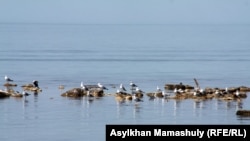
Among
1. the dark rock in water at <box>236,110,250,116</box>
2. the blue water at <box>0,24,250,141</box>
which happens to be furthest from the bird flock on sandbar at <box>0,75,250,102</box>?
the dark rock in water at <box>236,110,250,116</box>

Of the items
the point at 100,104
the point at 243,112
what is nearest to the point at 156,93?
the point at 100,104

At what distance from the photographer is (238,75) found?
85.0m

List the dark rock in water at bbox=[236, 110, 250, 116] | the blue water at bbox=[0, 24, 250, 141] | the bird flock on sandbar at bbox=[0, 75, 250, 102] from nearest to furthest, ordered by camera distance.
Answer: the blue water at bbox=[0, 24, 250, 141] → the dark rock in water at bbox=[236, 110, 250, 116] → the bird flock on sandbar at bbox=[0, 75, 250, 102]

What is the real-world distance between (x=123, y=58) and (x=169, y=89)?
51.6 meters

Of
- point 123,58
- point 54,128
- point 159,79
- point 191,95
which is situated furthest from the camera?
point 123,58

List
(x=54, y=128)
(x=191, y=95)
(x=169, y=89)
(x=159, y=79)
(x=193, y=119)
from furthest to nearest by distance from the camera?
(x=159, y=79) < (x=169, y=89) < (x=191, y=95) < (x=193, y=119) < (x=54, y=128)

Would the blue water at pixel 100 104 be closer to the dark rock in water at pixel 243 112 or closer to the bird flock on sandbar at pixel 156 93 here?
the dark rock in water at pixel 243 112

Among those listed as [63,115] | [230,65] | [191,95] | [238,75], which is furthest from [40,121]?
[230,65]

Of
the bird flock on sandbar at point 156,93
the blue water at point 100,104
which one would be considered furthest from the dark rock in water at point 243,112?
the bird flock on sandbar at point 156,93

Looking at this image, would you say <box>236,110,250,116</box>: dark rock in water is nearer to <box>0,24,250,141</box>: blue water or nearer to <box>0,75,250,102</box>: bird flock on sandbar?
<box>0,24,250,141</box>: blue water

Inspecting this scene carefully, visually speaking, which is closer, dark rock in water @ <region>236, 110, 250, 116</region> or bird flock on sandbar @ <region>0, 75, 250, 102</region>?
dark rock in water @ <region>236, 110, 250, 116</region>

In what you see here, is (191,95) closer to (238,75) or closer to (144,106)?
(144,106)

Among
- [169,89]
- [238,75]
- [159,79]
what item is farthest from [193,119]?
[238,75]

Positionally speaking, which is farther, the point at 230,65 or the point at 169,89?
the point at 230,65
